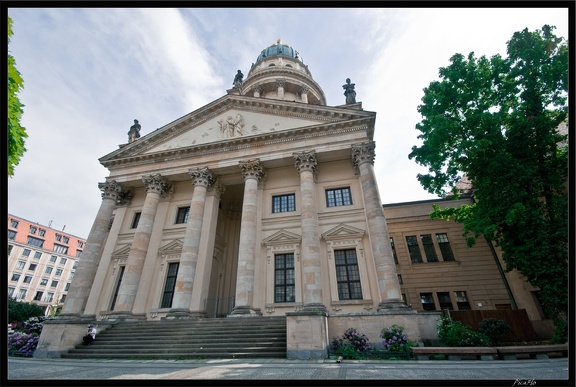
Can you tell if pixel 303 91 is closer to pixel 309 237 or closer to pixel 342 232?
pixel 342 232

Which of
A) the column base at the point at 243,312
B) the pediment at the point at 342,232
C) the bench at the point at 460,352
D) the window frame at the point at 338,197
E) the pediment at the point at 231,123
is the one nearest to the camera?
the bench at the point at 460,352

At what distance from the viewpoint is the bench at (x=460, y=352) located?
1000 centimetres

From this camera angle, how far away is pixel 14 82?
7344 millimetres

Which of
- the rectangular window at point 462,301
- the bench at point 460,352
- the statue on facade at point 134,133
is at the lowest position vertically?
the bench at point 460,352

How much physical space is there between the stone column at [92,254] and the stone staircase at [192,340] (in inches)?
147

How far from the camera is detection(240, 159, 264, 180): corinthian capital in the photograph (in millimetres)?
20281

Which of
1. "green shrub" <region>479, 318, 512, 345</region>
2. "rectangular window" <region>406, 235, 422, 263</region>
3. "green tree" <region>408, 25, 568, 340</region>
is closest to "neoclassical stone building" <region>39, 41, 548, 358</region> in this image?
"rectangular window" <region>406, 235, 422, 263</region>

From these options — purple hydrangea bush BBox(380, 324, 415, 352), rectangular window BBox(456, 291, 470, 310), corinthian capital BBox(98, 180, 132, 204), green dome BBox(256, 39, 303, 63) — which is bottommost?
purple hydrangea bush BBox(380, 324, 415, 352)

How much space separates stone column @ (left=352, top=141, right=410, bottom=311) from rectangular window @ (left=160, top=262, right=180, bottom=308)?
45.9 ft

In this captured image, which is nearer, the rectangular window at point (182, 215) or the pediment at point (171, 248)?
the pediment at point (171, 248)


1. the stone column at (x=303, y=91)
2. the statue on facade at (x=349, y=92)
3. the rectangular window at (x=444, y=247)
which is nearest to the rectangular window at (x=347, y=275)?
the rectangular window at (x=444, y=247)

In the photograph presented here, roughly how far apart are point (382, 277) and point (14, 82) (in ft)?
55.0

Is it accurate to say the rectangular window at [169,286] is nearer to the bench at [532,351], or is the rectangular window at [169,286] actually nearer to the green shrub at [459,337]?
the green shrub at [459,337]

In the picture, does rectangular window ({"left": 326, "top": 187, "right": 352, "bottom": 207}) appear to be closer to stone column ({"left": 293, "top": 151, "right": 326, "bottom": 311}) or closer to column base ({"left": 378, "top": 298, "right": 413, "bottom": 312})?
stone column ({"left": 293, "top": 151, "right": 326, "bottom": 311})
